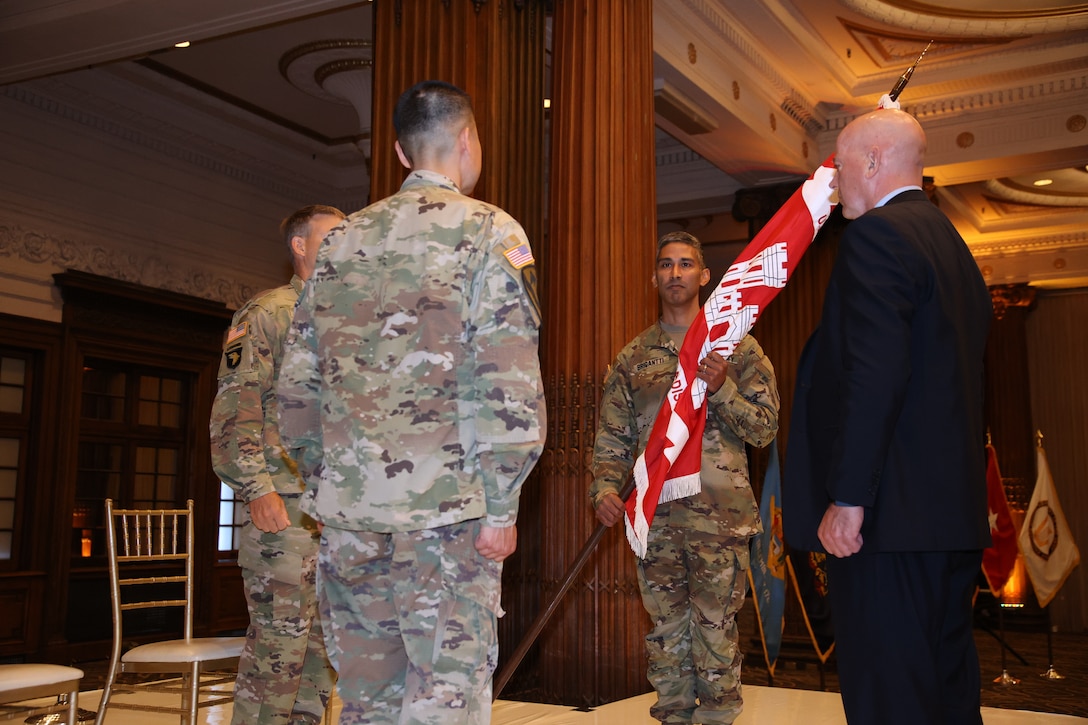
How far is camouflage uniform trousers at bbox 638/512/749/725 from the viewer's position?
3.04 metres

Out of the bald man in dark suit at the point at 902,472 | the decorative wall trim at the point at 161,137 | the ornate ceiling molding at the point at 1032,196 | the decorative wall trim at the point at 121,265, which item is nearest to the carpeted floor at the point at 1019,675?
the bald man in dark suit at the point at 902,472

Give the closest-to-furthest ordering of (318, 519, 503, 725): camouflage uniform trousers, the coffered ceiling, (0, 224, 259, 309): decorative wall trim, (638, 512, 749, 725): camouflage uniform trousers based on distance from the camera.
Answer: (318, 519, 503, 725): camouflage uniform trousers, (638, 512, 749, 725): camouflage uniform trousers, the coffered ceiling, (0, 224, 259, 309): decorative wall trim

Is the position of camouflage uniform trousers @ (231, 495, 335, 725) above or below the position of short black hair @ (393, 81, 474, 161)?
below

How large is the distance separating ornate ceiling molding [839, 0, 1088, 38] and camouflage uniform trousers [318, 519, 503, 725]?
6.19 metres

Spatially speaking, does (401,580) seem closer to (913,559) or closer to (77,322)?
(913,559)

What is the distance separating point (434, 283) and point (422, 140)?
0.35 meters

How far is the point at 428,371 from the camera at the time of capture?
6.10ft

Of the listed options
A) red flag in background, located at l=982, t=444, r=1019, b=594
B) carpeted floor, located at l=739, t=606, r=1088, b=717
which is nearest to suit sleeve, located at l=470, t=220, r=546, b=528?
carpeted floor, located at l=739, t=606, r=1088, b=717

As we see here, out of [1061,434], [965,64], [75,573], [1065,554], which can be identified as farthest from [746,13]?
[1061,434]

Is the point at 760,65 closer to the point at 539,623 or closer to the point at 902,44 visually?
the point at 902,44

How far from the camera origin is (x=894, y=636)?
199 cm

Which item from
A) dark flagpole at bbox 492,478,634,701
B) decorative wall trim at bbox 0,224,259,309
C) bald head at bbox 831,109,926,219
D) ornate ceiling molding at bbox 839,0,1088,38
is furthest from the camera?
decorative wall trim at bbox 0,224,259,309

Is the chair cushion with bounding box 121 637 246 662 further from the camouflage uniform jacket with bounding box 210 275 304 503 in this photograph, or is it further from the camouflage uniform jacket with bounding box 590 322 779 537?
the camouflage uniform jacket with bounding box 590 322 779 537

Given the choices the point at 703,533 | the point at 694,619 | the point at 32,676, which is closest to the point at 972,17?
the point at 703,533
